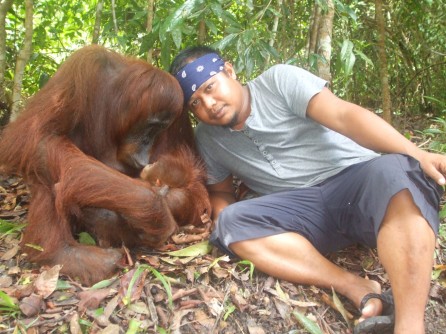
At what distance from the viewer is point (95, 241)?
8.44 feet

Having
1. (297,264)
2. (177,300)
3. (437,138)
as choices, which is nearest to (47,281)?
(177,300)

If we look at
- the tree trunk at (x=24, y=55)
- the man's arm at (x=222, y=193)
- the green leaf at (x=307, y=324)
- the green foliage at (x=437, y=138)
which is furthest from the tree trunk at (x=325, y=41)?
the tree trunk at (x=24, y=55)

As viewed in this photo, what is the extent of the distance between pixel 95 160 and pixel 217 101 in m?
0.71

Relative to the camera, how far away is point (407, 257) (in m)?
2.00

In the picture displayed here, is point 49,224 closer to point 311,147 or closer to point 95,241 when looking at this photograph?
point 95,241

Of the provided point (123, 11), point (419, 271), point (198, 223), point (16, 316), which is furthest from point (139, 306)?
point (123, 11)

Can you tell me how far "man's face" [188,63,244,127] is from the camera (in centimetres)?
255

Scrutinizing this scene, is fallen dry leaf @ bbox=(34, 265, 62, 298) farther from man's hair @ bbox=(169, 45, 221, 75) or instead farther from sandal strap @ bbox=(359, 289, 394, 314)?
sandal strap @ bbox=(359, 289, 394, 314)

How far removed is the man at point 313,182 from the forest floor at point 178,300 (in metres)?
0.10

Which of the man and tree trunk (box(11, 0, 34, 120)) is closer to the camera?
the man

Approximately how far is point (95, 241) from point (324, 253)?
124cm

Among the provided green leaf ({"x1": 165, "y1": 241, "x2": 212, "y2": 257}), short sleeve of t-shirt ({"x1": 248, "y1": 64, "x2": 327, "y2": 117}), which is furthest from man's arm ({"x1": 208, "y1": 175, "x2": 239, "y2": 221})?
short sleeve of t-shirt ({"x1": 248, "y1": 64, "x2": 327, "y2": 117})

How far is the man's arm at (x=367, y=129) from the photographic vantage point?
2125mm

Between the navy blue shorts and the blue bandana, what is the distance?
670 millimetres
